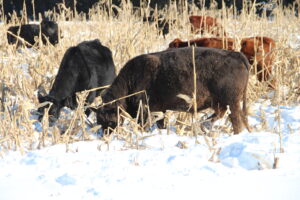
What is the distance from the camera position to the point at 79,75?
6809 mm

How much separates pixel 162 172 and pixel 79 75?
380 centimetres

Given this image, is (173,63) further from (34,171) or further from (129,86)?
(34,171)

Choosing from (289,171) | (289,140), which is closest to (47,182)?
(289,171)

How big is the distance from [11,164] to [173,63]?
2467 mm

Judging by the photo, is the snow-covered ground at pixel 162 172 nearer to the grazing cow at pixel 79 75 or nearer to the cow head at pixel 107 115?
the cow head at pixel 107 115

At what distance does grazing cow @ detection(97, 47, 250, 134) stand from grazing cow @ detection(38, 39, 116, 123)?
2.82 ft

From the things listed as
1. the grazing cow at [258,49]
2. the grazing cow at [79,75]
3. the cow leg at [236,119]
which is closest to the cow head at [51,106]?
the grazing cow at [79,75]

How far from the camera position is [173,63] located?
5480mm

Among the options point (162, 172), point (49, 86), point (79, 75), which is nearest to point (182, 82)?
point (79, 75)

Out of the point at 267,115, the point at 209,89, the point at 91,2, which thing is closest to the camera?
the point at 209,89

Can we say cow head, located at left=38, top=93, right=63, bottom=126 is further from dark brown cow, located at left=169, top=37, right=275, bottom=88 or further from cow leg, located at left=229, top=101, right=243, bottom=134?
dark brown cow, located at left=169, top=37, right=275, bottom=88

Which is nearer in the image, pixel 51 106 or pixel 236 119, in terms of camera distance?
pixel 236 119

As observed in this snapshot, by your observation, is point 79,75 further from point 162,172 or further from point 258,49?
point 162,172

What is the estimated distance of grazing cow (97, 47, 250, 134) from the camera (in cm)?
530
